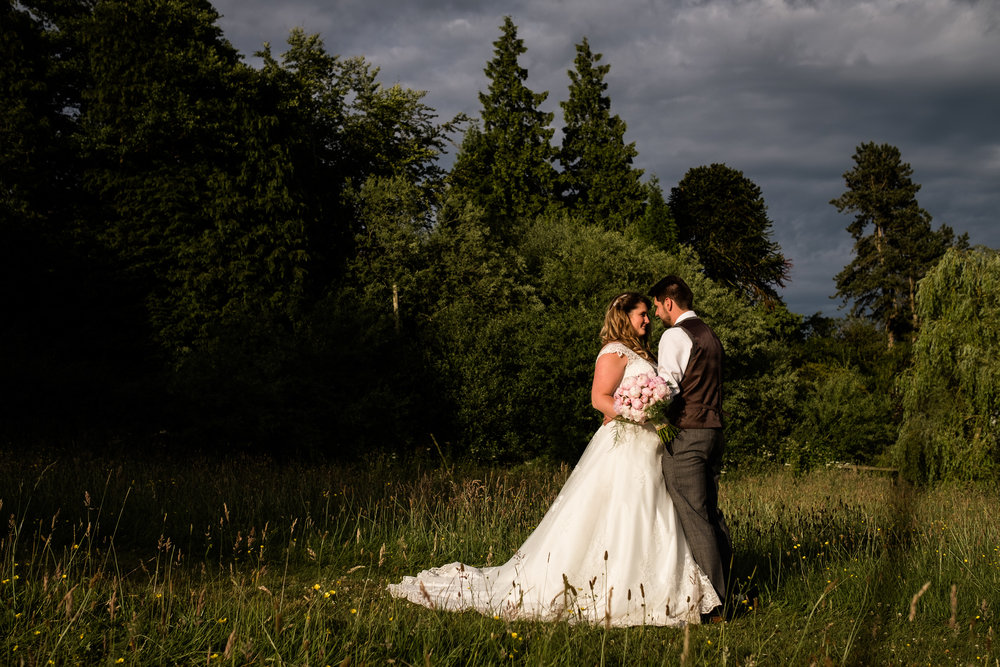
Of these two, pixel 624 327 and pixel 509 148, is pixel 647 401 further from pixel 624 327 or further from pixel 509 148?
pixel 509 148

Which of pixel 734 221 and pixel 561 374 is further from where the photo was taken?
pixel 734 221

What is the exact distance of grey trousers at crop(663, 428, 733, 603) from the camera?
5.01m

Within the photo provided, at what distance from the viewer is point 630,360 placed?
5.41 metres

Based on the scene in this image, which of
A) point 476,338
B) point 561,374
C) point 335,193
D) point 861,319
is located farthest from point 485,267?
point 861,319

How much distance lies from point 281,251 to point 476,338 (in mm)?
6534

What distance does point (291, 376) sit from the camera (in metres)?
20.1

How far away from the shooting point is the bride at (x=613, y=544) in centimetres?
486

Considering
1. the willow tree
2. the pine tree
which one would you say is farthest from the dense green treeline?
the willow tree

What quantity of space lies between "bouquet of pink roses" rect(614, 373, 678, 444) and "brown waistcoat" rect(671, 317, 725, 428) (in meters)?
0.17

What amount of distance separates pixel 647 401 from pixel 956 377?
14787 millimetres

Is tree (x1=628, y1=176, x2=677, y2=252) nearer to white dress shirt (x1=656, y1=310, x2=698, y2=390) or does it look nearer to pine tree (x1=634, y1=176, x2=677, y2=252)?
pine tree (x1=634, y1=176, x2=677, y2=252)

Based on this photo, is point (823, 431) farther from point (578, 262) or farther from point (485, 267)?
point (485, 267)

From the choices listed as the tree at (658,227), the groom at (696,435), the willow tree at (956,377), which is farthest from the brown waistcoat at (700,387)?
the tree at (658,227)

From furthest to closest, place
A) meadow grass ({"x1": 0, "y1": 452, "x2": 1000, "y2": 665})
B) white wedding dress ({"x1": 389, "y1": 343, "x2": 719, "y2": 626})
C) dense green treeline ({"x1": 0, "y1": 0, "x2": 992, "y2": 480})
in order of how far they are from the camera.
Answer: dense green treeline ({"x1": 0, "y1": 0, "x2": 992, "y2": 480})
white wedding dress ({"x1": 389, "y1": 343, "x2": 719, "y2": 626})
meadow grass ({"x1": 0, "y1": 452, "x2": 1000, "y2": 665})
